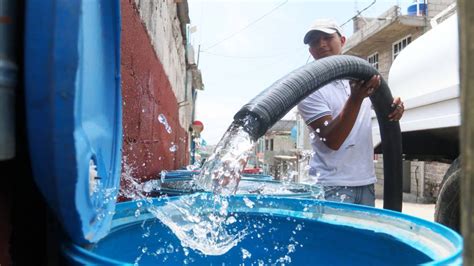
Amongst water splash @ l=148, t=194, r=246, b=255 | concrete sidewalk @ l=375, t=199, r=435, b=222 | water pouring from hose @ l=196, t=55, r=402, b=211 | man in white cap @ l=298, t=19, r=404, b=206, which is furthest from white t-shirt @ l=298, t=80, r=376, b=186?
concrete sidewalk @ l=375, t=199, r=435, b=222

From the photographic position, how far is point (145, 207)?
4.04ft

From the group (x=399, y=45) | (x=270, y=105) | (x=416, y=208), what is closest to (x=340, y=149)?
(x=270, y=105)

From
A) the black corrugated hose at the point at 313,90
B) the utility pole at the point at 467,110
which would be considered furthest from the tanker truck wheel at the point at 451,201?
the utility pole at the point at 467,110

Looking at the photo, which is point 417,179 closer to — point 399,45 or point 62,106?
point 399,45

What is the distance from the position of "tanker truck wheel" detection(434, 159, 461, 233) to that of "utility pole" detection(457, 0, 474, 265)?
2.34 m

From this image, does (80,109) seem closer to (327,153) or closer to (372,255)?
(372,255)

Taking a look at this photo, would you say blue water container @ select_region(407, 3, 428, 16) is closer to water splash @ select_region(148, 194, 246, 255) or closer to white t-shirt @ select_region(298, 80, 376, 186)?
white t-shirt @ select_region(298, 80, 376, 186)

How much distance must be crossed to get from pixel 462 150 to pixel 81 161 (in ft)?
1.85

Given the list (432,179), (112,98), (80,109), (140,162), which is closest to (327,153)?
(140,162)

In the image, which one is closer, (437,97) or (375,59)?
(437,97)

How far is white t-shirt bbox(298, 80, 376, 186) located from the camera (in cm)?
233

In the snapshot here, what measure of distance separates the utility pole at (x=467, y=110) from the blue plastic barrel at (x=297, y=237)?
1.66ft

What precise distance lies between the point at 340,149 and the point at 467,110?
2.01 metres

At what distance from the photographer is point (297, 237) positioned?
1312 mm
